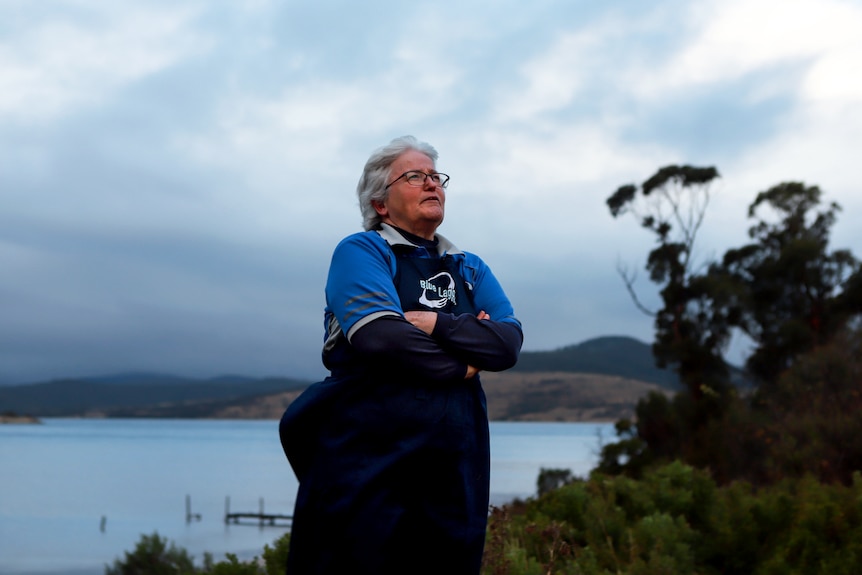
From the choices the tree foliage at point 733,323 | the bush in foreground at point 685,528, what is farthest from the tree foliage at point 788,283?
the bush in foreground at point 685,528

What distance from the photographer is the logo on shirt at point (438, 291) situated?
3.29 metres

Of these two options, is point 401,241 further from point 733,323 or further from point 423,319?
point 733,323

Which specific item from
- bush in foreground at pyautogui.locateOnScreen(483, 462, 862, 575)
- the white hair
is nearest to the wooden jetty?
bush in foreground at pyautogui.locateOnScreen(483, 462, 862, 575)

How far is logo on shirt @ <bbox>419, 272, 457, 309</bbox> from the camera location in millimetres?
3289

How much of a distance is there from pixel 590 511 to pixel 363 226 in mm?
4506

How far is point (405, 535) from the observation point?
10.1ft

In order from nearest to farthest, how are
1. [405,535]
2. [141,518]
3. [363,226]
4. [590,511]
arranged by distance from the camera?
1. [405,535]
2. [363,226]
3. [590,511]
4. [141,518]

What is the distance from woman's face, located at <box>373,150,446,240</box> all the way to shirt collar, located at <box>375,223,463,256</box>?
59 millimetres

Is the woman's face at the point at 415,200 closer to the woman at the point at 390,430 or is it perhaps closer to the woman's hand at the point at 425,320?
the woman at the point at 390,430

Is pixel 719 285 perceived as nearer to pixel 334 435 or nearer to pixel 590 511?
pixel 590 511

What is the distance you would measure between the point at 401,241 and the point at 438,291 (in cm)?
21

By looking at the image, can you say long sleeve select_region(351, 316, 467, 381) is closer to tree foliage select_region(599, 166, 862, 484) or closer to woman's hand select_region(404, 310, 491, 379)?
woman's hand select_region(404, 310, 491, 379)

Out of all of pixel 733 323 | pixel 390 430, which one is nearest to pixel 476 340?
pixel 390 430

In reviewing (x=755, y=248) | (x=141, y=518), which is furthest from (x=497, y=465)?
(x=755, y=248)
